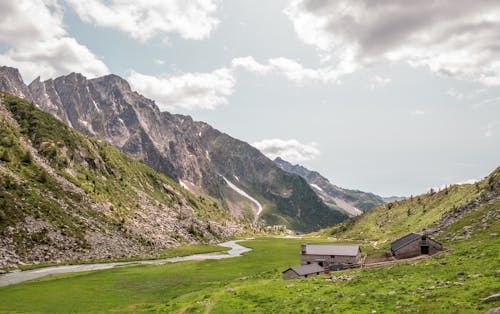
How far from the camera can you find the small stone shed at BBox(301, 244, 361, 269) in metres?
92.0

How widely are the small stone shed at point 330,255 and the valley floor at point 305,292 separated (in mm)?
23236

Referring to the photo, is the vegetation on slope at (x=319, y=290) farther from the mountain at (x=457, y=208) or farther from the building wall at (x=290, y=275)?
the building wall at (x=290, y=275)

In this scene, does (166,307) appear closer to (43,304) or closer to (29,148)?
(43,304)

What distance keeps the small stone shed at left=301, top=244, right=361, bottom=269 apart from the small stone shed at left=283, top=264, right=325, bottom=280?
14.8m

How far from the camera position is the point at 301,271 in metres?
72.2

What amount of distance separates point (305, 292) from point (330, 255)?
4679 cm

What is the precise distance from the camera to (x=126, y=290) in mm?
76062

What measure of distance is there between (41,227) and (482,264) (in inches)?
4829

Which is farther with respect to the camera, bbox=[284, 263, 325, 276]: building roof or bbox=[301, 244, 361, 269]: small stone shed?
bbox=[301, 244, 361, 269]: small stone shed

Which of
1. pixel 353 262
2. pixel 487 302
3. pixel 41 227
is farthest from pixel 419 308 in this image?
pixel 41 227

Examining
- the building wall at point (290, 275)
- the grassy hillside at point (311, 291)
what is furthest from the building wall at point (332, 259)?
the building wall at point (290, 275)

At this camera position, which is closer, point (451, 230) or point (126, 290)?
point (126, 290)

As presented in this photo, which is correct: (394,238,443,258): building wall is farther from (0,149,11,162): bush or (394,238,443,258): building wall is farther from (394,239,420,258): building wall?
(0,149,11,162): bush

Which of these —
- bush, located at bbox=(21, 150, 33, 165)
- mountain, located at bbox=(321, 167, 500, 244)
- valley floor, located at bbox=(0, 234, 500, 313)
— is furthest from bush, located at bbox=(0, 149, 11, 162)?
mountain, located at bbox=(321, 167, 500, 244)
